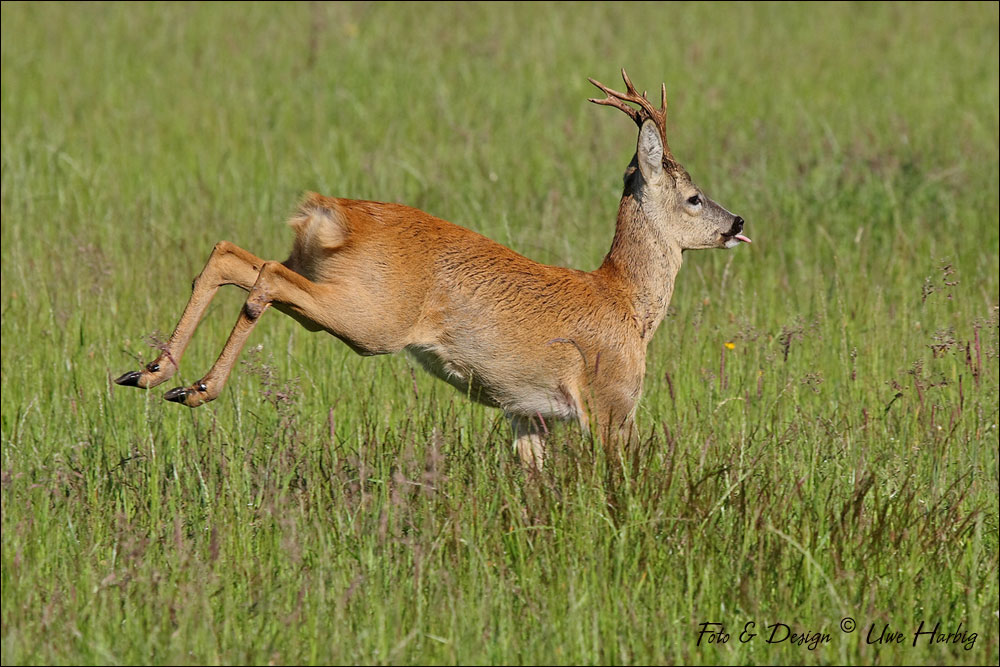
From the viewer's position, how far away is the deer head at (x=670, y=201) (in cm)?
566

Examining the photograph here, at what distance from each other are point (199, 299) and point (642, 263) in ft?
6.41

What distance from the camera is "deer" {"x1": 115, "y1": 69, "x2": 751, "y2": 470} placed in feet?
15.4

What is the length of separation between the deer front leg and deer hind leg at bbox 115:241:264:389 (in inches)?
3.7

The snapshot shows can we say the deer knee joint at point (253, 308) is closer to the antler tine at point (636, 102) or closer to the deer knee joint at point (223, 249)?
the deer knee joint at point (223, 249)

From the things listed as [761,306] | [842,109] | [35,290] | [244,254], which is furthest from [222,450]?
[842,109]

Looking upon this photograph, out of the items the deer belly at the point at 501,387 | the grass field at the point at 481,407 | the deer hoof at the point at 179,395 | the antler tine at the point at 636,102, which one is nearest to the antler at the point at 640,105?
the antler tine at the point at 636,102

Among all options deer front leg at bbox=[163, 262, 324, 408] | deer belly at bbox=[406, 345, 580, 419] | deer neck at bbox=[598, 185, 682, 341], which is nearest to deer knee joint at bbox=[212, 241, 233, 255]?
deer front leg at bbox=[163, 262, 324, 408]

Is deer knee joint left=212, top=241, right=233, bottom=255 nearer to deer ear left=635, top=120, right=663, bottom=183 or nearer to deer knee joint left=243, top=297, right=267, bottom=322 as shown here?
deer knee joint left=243, top=297, right=267, bottom=322

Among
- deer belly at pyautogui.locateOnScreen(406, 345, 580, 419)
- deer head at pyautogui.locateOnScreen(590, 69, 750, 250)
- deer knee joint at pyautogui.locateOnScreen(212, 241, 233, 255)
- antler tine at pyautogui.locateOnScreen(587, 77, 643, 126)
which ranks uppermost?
antler tine at pyautogui.locateOnScreen(587, 77, 643, 126)

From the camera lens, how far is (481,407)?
229 inches

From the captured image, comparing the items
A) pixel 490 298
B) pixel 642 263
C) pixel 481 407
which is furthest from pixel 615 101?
pixel 481 407

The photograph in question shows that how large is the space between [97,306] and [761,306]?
347 cm

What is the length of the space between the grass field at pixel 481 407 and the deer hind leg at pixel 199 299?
1.03ft

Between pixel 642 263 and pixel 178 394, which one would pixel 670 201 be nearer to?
pixel 642 263
